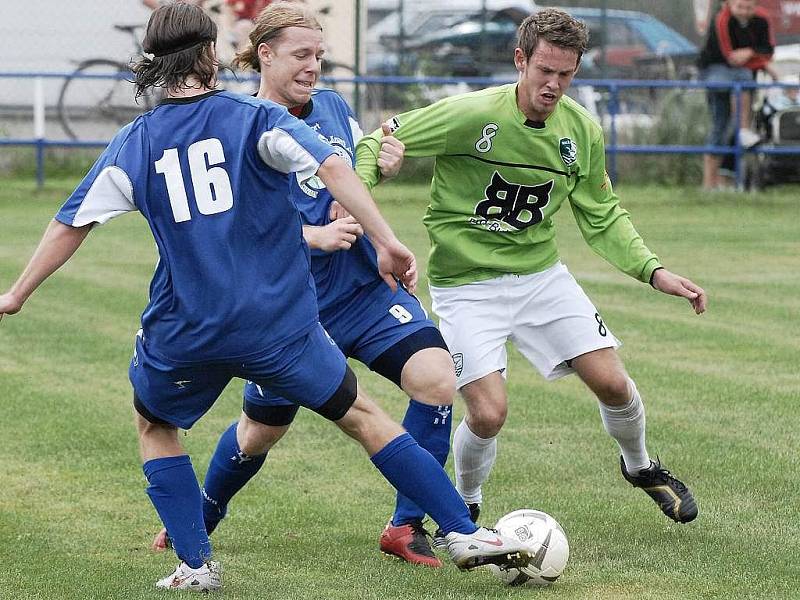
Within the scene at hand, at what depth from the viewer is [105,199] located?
423 centimetres

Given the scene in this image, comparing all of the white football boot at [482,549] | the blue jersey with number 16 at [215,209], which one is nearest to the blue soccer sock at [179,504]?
the blue jersey with number 16 at [215,209]

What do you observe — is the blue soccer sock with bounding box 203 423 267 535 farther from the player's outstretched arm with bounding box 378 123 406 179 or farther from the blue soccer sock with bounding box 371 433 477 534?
the player's outstretched arm with bounding box 378 123 406 179

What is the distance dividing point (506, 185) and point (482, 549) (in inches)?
60.7

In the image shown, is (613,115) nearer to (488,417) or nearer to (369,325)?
(488,417)

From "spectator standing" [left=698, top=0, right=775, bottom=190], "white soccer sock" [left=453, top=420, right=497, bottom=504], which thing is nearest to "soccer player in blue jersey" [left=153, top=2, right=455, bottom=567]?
"white soccer sock" [left=453, top=420, right=497, bottom=504]

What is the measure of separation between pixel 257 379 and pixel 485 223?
1.36m

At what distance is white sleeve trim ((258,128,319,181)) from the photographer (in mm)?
4043

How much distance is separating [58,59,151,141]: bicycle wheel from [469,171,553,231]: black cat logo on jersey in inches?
508

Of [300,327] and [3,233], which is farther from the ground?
[300,327]

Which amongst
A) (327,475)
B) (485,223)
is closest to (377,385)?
(327,475)

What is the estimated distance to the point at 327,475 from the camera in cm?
614

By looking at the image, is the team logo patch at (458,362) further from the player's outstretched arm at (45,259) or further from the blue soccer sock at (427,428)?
the player's outstretched arm at (45,259)

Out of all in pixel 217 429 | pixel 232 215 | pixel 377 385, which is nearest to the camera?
pixel 232 215

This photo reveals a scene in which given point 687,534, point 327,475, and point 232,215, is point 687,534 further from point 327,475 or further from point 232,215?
point 232,215
